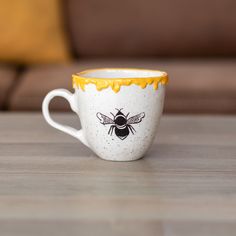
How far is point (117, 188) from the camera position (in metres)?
0.57

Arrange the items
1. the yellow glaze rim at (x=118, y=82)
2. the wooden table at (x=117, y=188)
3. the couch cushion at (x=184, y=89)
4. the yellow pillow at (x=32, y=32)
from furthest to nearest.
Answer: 1. the yellow pillow at (x=32, y=32)
2. the couch cushion at (x=184, y=89)
3. the yellow glaze rim at (x=118, y=82)
4. the wooden table at (x=117, y=188)

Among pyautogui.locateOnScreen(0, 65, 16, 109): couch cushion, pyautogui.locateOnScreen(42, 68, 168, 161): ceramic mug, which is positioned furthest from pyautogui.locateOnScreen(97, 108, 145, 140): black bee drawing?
pyautogui.locateOnScreen(0, 65, 16, 109): couch cushion

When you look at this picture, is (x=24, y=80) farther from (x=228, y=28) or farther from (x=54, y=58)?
(x=228, y=28)

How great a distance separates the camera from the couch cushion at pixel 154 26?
6.18ft

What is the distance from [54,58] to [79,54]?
121mm

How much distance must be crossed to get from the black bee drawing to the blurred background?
1097 mm

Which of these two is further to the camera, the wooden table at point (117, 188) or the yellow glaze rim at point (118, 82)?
the yellow glaze rim at point (118, 82)

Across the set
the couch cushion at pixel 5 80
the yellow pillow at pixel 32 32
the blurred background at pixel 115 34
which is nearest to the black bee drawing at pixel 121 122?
the couch cushion at pixel 5 80

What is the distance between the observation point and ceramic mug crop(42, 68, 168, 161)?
0.64 metres

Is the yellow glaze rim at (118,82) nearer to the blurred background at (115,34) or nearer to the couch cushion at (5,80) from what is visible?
the couch cushion at (5,80)

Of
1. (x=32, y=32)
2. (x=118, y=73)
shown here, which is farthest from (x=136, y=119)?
(x=32, y=32)

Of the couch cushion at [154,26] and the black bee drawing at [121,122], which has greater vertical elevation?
the couch cushion at [154,26]

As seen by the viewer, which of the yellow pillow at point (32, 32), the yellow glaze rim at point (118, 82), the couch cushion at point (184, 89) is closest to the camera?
the yellow glaze rim at point (118, 82)

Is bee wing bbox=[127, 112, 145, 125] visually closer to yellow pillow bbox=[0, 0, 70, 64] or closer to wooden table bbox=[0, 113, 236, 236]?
wooden table bbox=[0, 113, 236, 236]
